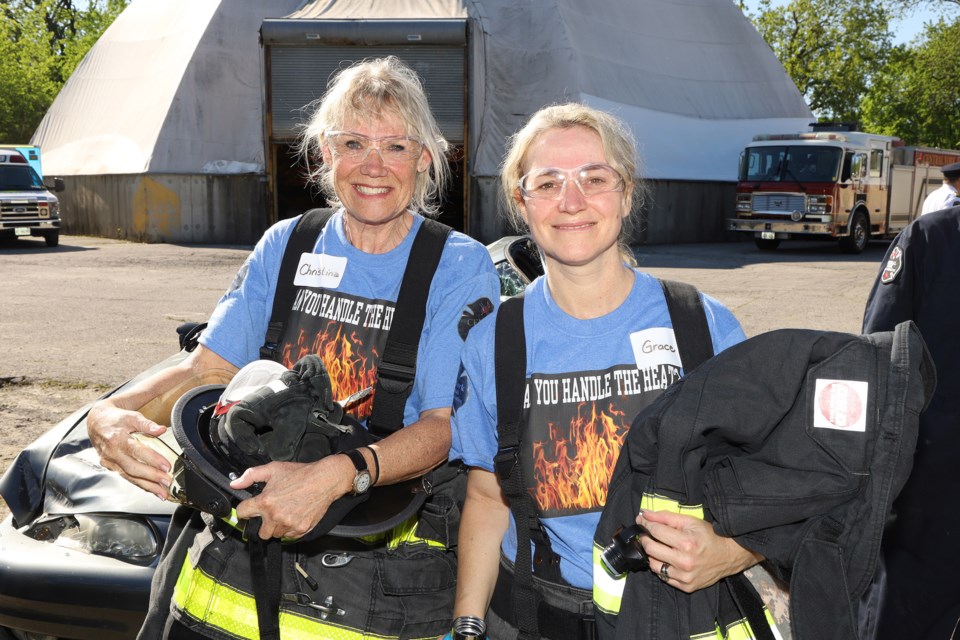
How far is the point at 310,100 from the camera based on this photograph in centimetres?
2302

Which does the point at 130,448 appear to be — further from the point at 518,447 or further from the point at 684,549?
the point at 684,549

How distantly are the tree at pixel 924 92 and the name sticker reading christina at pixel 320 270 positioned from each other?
44377mm

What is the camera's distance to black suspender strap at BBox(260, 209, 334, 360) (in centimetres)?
247

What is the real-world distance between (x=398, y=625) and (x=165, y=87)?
25.3 m

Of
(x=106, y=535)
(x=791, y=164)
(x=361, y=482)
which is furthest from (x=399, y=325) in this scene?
(x=791, y=164)

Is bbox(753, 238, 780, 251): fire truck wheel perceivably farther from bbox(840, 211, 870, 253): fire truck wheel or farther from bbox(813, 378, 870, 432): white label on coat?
bbox(813, 378, 870, 432): white label on coat

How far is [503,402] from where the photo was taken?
2.08m

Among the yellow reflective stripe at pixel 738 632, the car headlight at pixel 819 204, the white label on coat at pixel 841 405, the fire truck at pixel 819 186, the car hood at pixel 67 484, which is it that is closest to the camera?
the white label on coat at pixel 841 405

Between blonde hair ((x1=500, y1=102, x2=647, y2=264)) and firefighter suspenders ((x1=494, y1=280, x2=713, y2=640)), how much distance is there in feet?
0.97

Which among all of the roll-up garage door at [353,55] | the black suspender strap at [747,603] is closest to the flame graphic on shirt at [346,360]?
A: the black suspender strap at [747,603]

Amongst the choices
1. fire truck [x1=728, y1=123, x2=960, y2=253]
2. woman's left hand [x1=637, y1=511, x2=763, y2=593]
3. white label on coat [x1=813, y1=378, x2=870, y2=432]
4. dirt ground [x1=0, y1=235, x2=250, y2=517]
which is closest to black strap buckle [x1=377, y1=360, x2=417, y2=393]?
woman's left hand [x1=637, y1=511, x2=763, y2=593]

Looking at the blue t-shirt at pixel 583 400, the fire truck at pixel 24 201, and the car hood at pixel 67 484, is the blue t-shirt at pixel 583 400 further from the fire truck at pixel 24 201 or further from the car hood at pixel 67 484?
the fire truck at pixel 24 201

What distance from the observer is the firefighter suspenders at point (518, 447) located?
6.71 ft

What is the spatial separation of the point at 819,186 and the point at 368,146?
21.4 metres
